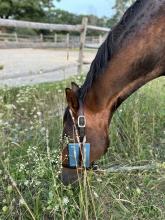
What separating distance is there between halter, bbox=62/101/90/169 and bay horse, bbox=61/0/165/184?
2cm

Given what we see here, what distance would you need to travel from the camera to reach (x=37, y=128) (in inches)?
141

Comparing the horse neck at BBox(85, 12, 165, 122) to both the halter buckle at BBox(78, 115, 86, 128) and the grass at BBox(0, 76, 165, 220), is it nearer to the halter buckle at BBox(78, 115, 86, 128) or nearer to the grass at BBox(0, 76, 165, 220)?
the halter buckle at BBox(78, 115, 86, 128)

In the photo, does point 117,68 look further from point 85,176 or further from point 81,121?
point 85,176

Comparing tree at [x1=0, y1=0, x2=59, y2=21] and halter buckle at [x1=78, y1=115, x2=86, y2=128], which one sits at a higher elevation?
tree at [x1=0, y1=0, x2=59, y2=21]

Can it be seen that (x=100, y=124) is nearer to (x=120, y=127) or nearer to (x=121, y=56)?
(x=121, y=56)

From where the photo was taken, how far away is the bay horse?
92.2 inches

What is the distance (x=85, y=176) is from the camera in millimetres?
2211

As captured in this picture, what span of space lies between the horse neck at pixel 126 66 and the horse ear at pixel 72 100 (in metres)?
0.06

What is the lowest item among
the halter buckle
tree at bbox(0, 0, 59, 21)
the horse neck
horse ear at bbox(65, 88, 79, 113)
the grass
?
the grass

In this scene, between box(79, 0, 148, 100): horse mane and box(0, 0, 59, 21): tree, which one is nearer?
box(79, 0, 148, 100): horse mane

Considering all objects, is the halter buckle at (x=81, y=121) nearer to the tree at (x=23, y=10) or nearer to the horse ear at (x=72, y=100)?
the horse ear at (x=72, y=100)

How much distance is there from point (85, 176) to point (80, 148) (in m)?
0.19

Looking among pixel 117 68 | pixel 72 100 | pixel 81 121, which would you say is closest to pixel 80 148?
pixel 81 121

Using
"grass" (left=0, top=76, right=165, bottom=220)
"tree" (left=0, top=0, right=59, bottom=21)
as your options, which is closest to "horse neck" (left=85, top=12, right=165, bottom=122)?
"grass" (left=0, top=76, right=165, bottom=220)
